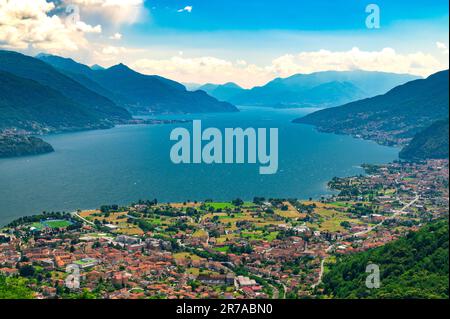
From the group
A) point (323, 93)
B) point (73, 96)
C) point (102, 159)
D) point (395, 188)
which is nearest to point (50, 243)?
point (395, 188)

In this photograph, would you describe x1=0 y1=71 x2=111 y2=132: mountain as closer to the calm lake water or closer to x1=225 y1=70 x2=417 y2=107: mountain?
the calm lake water

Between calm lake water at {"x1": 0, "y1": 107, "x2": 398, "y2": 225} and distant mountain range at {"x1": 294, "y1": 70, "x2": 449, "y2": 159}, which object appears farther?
distant mountain range at {"x1": 294, "y1": 70, "x2": 449, "y2": 159}

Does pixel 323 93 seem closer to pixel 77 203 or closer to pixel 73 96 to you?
pixel 73 96

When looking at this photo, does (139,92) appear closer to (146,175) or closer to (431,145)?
(146,175)

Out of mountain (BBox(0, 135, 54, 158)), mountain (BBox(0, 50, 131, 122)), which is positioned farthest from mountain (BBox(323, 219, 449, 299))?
mountain (BBox(0, 50, 131, 122))

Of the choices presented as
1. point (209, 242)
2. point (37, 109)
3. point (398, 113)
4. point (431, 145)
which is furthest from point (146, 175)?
A: point (398, 113)

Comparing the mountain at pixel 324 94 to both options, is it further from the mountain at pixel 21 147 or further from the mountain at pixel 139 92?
the mountain at pixel 21 147
